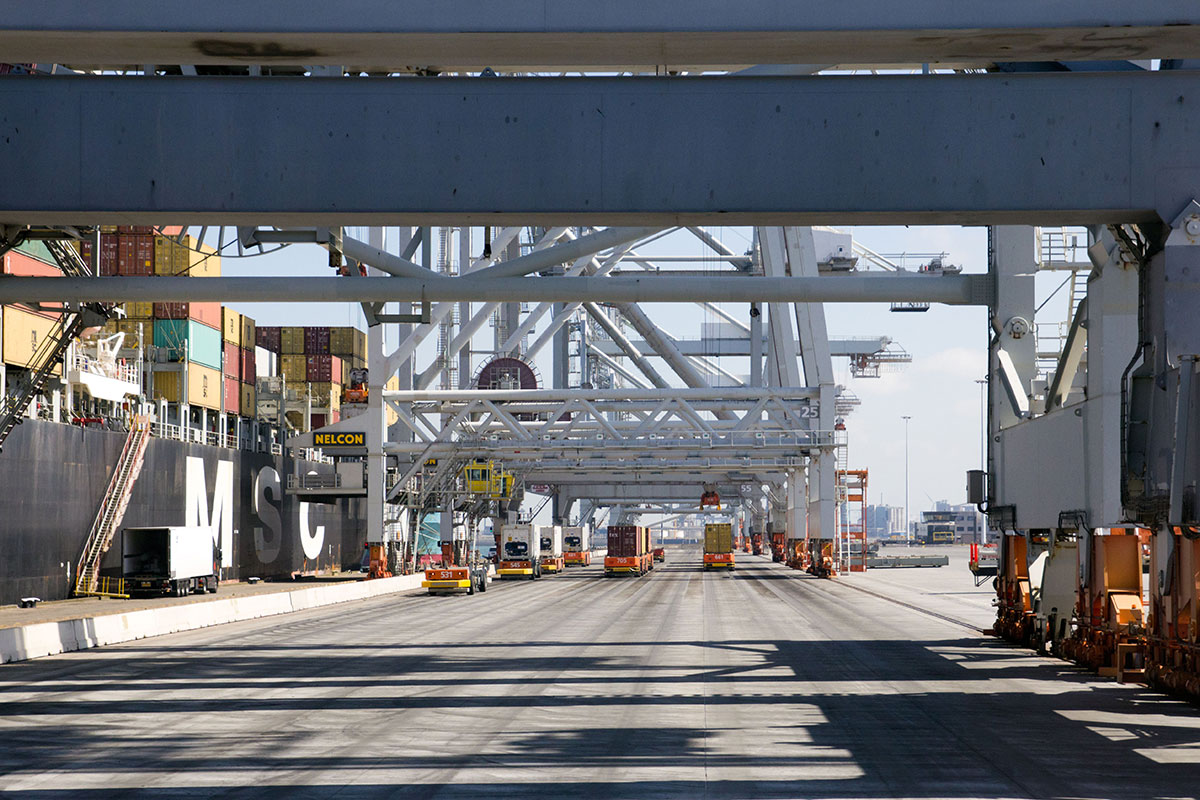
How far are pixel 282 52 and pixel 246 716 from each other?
8.22 m

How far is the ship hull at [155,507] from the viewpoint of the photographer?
42.8 metres

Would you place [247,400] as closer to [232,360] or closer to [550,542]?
[232,360]

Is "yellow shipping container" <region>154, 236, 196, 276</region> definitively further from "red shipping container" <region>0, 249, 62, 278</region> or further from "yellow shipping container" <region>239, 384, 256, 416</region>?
"yellow shipping container" <region>239, 384, 256, 416</region>

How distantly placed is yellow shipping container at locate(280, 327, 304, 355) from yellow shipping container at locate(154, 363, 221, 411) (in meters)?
17.1

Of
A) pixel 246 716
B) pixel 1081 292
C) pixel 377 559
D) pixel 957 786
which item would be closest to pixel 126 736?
pixel 246 716

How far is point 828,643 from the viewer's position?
28.4m

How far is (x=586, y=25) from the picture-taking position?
43.3ft

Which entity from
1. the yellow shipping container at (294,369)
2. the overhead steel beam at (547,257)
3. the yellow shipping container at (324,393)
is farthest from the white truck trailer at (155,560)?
the yellow shipping container at (294,369)

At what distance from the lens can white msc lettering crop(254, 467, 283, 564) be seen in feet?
230

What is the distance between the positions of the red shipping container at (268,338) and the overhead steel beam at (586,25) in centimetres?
7014

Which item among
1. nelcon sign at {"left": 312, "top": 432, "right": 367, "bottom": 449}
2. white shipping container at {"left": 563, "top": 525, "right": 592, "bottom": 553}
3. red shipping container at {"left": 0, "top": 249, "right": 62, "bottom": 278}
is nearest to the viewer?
red shipping container at {"left": 0, "top": 249, "right": 62, "bottom": 278}

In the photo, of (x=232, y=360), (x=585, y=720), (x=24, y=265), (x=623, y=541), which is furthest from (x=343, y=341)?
(x=585, y=720)

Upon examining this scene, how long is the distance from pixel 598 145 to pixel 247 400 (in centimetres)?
6084

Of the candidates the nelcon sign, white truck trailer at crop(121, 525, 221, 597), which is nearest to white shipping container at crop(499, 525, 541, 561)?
the nelcon sign
